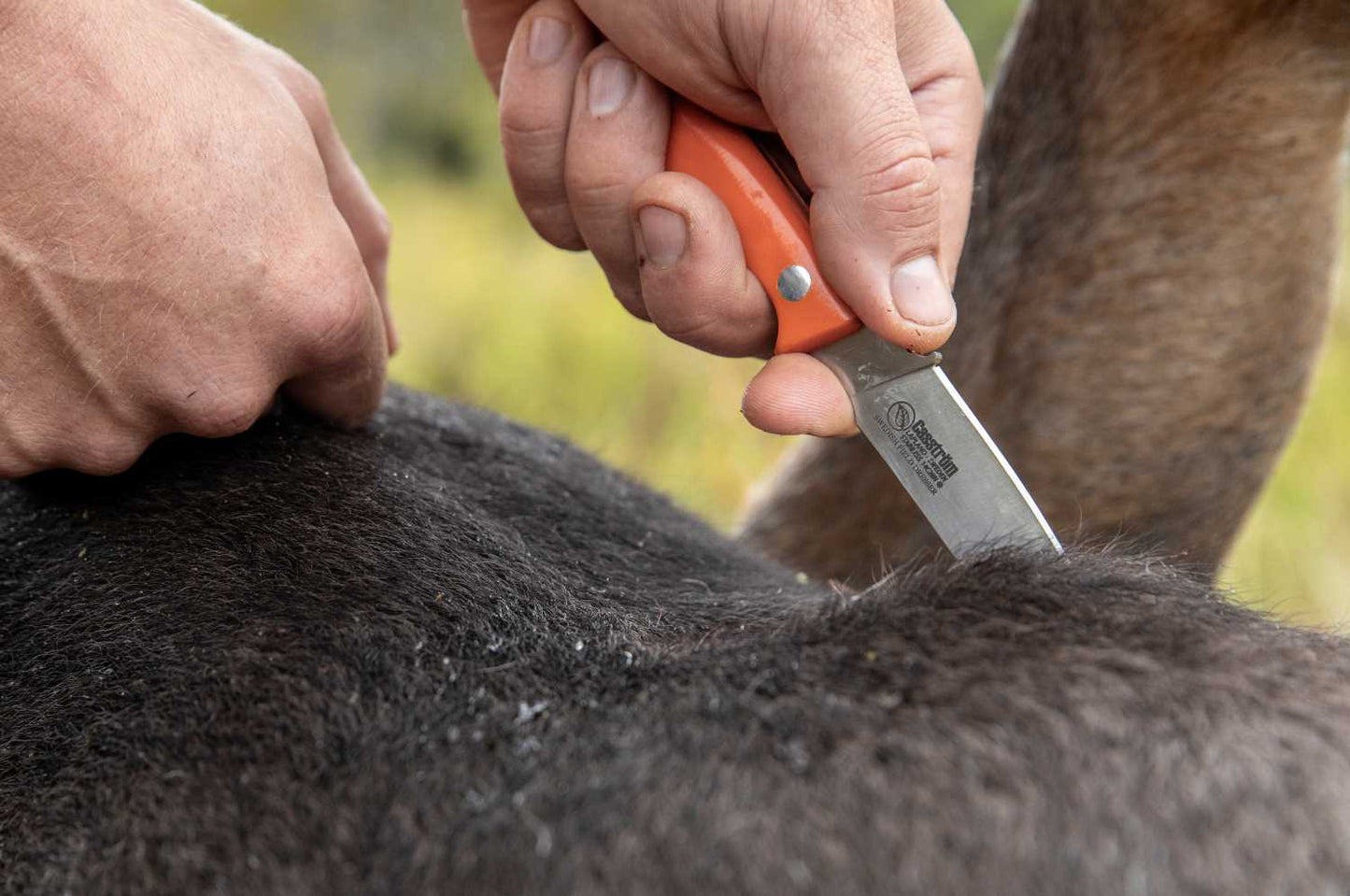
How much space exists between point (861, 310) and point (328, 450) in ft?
1.85

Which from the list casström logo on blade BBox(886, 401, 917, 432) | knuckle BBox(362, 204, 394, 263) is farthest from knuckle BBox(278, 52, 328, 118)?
casström logo on blade BBox(886, 401, 917, 432)

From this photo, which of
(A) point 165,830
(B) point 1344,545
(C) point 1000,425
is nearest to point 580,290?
(B) point 1344,545

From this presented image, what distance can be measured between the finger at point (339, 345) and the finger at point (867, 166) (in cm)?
48

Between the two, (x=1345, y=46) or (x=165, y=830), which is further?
(x=1345, y=46)

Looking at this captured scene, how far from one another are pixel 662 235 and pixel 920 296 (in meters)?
0.28

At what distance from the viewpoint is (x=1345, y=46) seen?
1650 mm

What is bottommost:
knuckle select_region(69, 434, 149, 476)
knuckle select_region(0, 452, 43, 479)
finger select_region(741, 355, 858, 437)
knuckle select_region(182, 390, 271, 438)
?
knuckle select_region(0, 452, 43, 479)

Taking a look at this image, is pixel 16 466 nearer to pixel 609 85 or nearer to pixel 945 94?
pixel 609 85

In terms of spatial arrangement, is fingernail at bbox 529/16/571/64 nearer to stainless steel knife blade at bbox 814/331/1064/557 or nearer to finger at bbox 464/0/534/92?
finger at bbox 464/0/534/92

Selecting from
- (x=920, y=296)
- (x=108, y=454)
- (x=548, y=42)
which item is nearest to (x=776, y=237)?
(x=920, y=296)

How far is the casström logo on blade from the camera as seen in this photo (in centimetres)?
121

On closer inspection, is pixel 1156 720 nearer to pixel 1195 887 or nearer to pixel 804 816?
pixel 1195 887

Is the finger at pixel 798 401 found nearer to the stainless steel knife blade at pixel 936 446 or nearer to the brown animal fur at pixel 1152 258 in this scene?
the stainless steel knife blade at pixel 936 446

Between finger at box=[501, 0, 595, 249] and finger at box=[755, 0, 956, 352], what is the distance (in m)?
0.29
